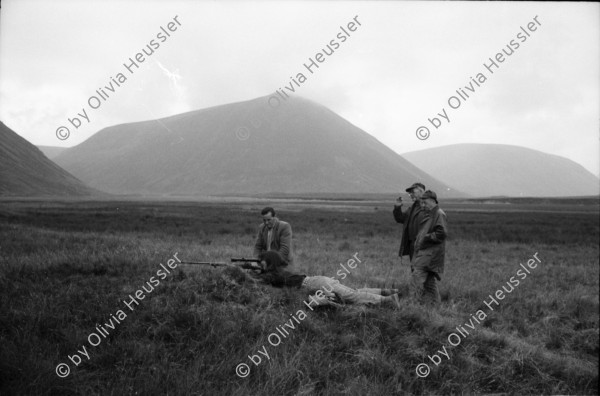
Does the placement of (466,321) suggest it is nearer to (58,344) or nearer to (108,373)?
(108,373)

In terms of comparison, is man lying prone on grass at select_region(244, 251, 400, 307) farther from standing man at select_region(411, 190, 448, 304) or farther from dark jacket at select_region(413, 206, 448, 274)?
dark jacket at select_region(413, 206, 448, 274)

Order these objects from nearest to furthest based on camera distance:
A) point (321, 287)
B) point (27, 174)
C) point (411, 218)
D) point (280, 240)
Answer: point (321, 287), point (280, 240), point (411, 218), point (27, 174)

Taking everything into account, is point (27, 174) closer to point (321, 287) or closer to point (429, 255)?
point (321, 287)

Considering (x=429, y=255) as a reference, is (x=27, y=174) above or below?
above

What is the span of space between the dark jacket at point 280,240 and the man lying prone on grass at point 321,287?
38cm

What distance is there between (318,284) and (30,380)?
15.9ft

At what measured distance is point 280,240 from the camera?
8.43 meters

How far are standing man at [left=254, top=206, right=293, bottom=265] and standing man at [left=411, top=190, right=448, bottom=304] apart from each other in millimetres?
2874

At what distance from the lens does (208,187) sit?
185250 mm

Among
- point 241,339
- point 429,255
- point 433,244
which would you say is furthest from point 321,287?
point 433,244

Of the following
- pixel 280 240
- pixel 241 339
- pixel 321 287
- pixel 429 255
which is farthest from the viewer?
pixel 280 240

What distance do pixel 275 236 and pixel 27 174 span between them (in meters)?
94.0

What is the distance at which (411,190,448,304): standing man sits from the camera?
25.0 ft

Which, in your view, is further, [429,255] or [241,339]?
[429,255]
